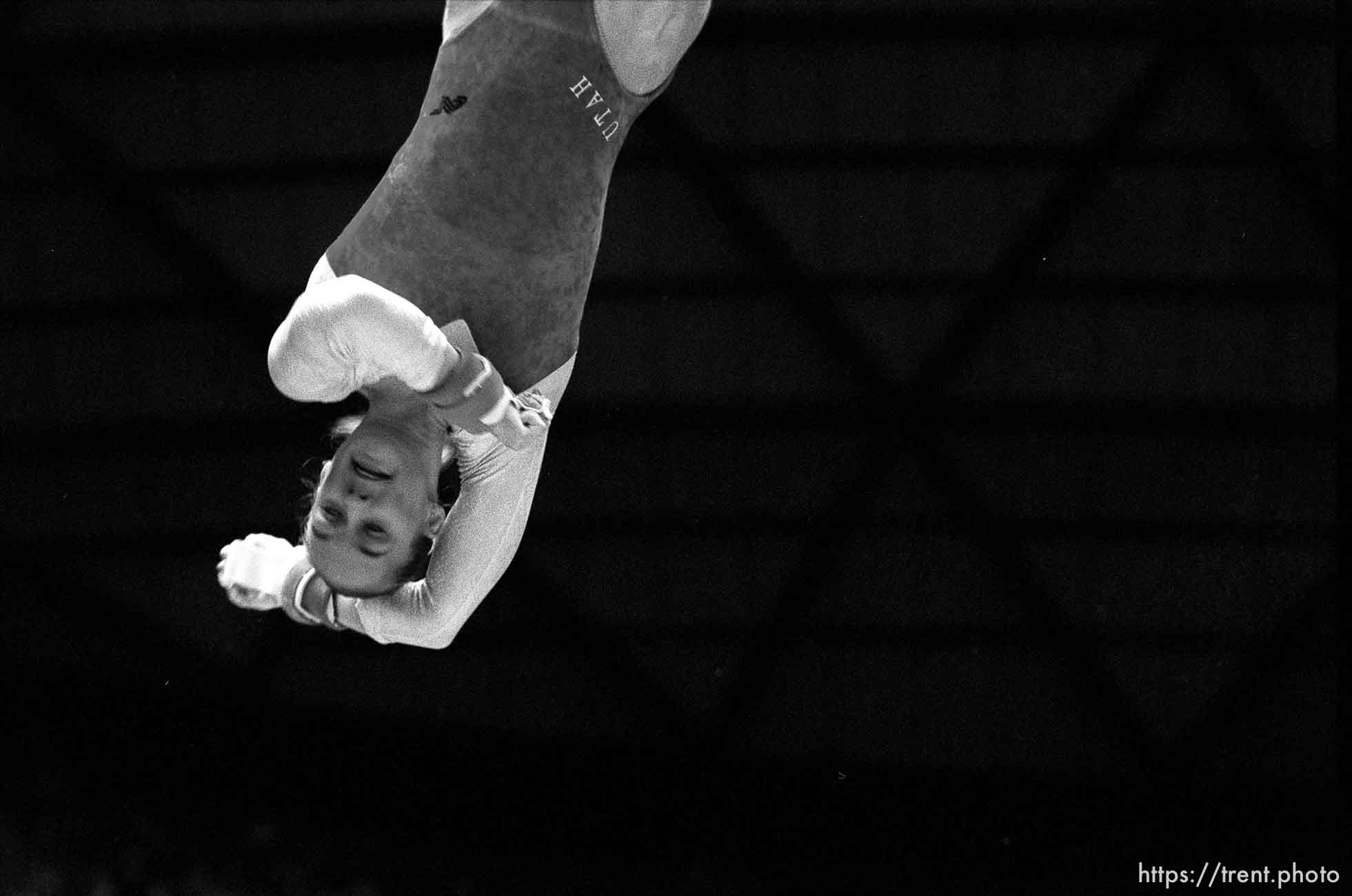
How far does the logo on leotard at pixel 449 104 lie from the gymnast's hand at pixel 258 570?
1.11 metres

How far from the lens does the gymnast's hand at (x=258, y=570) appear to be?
3.86m

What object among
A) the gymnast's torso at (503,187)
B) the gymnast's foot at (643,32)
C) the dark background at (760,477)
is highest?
the dark background at (760,477)

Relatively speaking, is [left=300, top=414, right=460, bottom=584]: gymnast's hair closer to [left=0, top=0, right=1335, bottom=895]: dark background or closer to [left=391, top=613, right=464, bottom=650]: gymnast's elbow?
[left=391, top=613, right=464, bottom=650]: gymnast's elbow

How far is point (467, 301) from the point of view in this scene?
11.9 feet

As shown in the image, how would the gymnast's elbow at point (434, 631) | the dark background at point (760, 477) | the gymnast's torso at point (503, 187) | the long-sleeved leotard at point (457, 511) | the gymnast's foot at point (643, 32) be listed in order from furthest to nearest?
the dark background at point (760, 477)
the gymnast's elbow at point (434, 631)
the gymnast's foot at point (643, 32)
the gymnast's torso at point (503, 187)
the long-sleeved leotard at point (457, 511)

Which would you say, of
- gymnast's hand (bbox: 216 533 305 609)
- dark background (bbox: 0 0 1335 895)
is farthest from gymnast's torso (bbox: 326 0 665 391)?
dark background (bbox: 0 0 1335 895)

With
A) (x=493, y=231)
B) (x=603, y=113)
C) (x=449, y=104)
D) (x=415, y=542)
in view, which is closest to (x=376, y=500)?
(x=415, y=542)

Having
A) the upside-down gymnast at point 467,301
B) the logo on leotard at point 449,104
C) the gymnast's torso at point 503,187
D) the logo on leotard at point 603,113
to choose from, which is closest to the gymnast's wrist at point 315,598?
the upside-down gymnast at point 467,301

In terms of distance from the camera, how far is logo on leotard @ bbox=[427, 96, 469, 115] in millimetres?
3709

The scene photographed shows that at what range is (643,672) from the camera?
7.62 metres

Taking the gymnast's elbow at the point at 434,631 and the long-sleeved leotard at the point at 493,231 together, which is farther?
the gymnast's elbow at the point at 434,631

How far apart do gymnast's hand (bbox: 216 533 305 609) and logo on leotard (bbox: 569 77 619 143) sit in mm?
1262

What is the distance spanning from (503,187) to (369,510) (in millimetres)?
819

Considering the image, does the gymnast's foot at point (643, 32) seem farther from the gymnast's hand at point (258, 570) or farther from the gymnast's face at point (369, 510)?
the gymnast's hand at point (258, 570)
